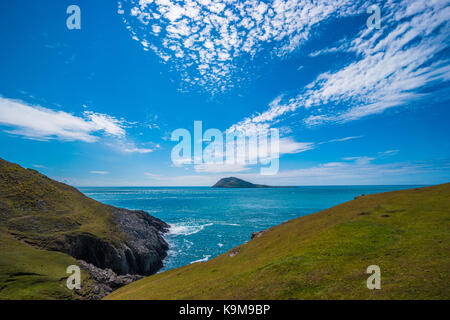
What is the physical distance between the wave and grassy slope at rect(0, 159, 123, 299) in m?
31.2

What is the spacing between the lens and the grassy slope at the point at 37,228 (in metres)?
23.7

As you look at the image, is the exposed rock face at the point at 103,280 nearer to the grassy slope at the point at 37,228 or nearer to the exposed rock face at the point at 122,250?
the grassy slope at the point at 37,228

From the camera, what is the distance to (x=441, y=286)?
11.8 meters

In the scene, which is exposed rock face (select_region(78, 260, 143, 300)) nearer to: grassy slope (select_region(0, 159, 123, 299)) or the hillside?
the hillside

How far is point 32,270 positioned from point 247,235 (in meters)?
62.4

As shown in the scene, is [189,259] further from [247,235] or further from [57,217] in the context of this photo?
[57,217]

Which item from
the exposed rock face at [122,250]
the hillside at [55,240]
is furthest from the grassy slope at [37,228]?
the exposed rock face at [122,250]

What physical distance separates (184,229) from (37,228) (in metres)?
57.7

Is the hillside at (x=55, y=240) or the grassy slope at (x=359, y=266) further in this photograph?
the hillside at (x=55, y=240)

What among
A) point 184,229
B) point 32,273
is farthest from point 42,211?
point 184,229

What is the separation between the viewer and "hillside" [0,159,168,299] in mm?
24750

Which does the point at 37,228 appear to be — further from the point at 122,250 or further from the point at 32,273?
the point at 32,273

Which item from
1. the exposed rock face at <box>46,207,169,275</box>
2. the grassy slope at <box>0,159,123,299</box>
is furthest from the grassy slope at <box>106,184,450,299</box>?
the exposed rock face at <box>46,207,169,275</box>
